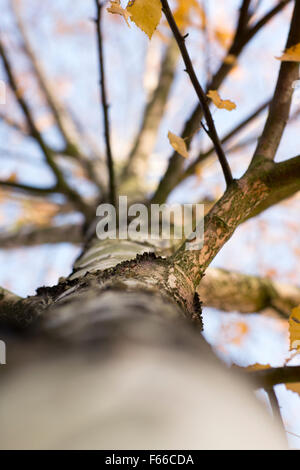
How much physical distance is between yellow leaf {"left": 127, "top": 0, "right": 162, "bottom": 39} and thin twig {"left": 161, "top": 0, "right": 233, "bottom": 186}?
0.03 meters

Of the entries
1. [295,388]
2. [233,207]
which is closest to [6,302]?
[233,207]

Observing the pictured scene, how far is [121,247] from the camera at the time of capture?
3.82 ft

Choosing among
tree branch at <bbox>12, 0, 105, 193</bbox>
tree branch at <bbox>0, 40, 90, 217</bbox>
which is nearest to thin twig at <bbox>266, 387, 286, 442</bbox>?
tree branch at <bbox>0, 40, 90, 217</bbox>

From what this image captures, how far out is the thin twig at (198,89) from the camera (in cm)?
84

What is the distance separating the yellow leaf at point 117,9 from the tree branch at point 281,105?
577 mm

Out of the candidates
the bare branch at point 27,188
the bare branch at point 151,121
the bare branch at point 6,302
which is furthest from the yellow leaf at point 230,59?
the bare branch at point 6,302

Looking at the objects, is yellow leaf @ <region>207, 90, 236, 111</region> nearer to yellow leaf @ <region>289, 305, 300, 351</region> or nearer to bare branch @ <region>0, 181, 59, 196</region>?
yellow leaf @ <region>289, 305, 300, 351</region>

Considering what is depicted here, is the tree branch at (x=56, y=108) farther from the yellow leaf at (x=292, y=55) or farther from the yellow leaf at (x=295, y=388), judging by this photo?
the yellow leaf at (x=295, y=388)

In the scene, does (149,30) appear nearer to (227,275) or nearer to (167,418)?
(167,418)

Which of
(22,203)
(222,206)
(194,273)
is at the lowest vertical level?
(194,273)

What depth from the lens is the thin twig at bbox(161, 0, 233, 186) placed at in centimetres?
84

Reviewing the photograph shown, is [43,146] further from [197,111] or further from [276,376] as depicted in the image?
[276,376]

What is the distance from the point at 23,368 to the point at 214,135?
852 mm

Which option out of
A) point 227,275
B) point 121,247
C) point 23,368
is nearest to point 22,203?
point 227,275
